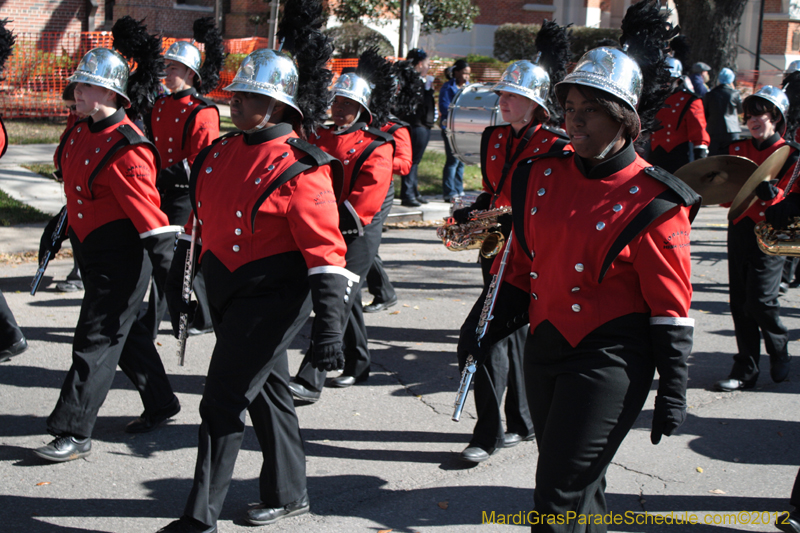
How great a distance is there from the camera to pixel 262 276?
340 centimetres

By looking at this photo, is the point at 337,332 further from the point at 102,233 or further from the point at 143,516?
the point at 102,233

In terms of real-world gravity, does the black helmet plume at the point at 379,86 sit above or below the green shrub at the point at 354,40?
below

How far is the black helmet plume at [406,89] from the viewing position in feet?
27.7

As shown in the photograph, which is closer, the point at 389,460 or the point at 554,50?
the point at 389,460

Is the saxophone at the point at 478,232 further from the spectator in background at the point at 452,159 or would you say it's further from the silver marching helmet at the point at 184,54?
the spectator in background at the point at 452,159

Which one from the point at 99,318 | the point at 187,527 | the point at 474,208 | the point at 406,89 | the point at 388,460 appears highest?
the point at 406,89

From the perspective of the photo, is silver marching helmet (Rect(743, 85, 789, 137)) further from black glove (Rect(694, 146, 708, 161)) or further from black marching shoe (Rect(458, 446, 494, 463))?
black glove (Rect(694, 146, 708, 161))

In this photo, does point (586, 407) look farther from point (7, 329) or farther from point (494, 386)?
point (7, 329)

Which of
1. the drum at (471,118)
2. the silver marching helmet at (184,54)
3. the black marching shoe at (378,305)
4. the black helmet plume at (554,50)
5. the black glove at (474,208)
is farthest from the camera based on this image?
the drum at (471,118)

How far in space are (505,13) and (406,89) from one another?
28.3 meters

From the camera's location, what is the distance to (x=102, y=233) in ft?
14.2

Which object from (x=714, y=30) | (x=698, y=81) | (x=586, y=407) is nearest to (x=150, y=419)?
(x=586, y=407)

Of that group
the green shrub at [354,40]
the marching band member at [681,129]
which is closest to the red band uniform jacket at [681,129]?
the marching band member at [681,129]

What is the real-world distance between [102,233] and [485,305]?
223cm
